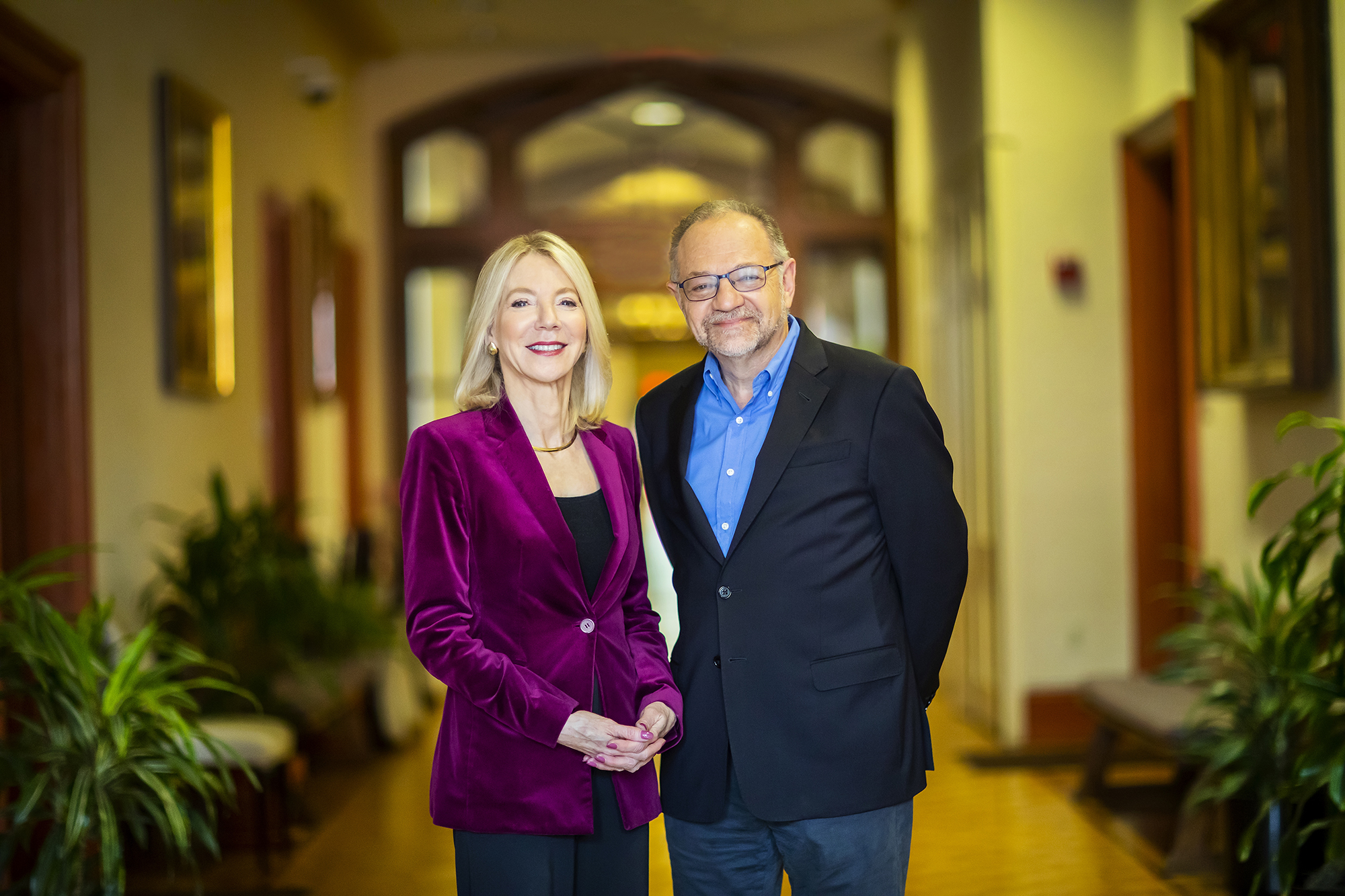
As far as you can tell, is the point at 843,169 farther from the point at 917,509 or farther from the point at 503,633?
the point at 503,633

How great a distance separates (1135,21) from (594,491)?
14.9ft

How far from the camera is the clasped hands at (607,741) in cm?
186

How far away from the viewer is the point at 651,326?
11.2 meters

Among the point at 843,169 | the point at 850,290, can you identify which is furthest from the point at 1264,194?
the point at 843,169

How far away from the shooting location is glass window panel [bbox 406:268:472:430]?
326 inches

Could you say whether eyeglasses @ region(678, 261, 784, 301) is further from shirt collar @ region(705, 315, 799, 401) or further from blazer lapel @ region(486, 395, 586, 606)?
blazer lapel @ region(486, 395, 586, 606)

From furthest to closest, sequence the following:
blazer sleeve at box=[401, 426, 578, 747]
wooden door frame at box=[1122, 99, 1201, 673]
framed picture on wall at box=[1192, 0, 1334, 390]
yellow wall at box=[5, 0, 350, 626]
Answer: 1. wooden door frame at box=[1122, 99, 1201, 673]
2. yellow wall at box=[5, 0, 350, 626]
3. framed picture on wall at box=[1192, 0, 1334, 390]
4. blazer sleeve at box=[401, 426, 578, 747]

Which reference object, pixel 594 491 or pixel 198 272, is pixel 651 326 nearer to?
pixel 198 272

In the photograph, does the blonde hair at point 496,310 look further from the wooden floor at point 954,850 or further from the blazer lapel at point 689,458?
the wooden floor at point 954,850

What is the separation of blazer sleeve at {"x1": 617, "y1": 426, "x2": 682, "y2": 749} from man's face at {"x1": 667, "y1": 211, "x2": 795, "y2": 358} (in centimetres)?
23

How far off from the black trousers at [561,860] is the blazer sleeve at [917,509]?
554mm

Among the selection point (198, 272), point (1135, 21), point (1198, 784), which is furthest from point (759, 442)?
point (1135, 21)

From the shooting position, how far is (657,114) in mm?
8188

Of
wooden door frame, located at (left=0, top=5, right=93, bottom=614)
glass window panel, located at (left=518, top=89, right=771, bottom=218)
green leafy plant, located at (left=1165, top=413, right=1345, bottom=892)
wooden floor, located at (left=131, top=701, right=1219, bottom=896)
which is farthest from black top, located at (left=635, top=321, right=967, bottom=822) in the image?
glass window panel, located at (left=518, top=89, right=771, bottom=218)
